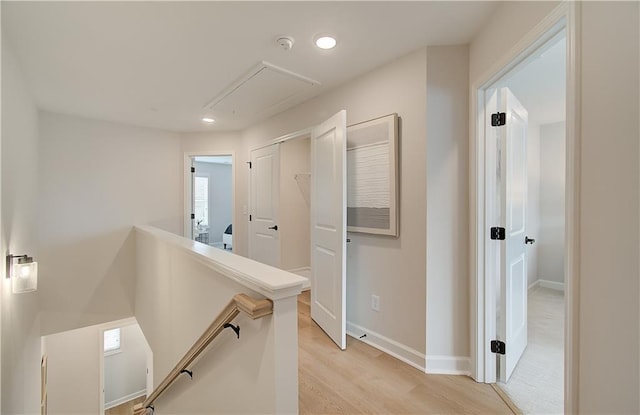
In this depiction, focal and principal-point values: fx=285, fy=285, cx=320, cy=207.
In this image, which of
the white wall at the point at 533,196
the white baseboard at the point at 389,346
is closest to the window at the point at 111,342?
the white baseboard at the point at 389,346

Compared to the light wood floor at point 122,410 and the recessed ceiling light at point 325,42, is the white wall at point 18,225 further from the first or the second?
the light wood floor at point 122,410

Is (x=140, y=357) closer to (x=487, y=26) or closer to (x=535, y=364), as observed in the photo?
(x=535, y=364)

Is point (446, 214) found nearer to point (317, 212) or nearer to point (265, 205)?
point (317, 212)

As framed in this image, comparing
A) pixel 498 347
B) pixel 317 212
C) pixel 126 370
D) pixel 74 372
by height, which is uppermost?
pixel 317 212

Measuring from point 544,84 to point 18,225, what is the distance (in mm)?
5040

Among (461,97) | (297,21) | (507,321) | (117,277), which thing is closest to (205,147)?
(117,277)

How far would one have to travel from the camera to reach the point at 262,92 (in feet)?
9.68

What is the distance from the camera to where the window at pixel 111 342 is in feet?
18.0

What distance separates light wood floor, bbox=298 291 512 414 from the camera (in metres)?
1.73

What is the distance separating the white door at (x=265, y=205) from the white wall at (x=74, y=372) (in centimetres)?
319

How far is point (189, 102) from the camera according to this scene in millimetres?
3227

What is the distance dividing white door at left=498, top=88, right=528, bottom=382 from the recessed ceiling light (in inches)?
47.9

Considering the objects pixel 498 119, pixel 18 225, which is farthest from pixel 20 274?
pixel 498 119

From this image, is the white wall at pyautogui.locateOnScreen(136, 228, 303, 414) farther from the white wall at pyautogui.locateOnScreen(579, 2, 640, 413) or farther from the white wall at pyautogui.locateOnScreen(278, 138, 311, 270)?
the white wall at pyautogui.locateOnScreen(278, 138, 311, 270)
